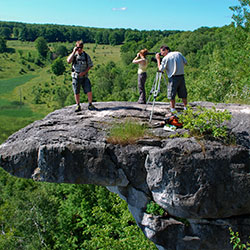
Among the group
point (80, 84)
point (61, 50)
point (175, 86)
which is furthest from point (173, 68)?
point (61, 50)

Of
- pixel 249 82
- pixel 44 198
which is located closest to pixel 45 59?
pixel 44 198

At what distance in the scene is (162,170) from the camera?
260 inches

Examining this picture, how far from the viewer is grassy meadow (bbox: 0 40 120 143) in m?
69.1

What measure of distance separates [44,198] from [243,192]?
21.1 m

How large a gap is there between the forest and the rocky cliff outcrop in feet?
11.4

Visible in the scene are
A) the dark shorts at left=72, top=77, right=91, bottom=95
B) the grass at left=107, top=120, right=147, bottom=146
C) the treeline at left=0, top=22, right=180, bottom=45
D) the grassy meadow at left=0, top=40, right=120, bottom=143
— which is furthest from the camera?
the treeline at left=0, top=22, right=180, bottom=45

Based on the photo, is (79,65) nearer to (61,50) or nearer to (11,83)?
(11,83)

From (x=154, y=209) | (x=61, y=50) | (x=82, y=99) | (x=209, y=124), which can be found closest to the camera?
(x=209, y=124)

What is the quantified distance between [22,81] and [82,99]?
70.8 metres

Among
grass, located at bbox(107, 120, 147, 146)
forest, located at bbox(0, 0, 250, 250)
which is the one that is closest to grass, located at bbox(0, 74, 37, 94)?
forest, located at bbox(0, 0, 250, 250)

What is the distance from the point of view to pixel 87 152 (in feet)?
23.6

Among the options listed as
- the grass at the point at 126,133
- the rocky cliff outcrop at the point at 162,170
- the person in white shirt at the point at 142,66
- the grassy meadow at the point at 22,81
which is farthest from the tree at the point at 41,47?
the grass at the point at 126,133

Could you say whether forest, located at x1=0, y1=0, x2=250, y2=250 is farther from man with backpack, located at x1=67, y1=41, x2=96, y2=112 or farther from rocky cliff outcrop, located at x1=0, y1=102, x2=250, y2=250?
rocky cliff outcrop, located at x1=0, y1=102, x2=250, y2=250

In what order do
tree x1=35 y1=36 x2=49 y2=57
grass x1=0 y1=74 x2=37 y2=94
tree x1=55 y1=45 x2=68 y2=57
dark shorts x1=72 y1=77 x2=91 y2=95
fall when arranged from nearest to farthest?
dark shorts x1=72 y1=77 x2=91 y2=95
grass x1=0 y1=74 x2=37 y2=94
tree x1=55 y1=45 x2=68 y2=57
tree x1=35 y1=36 x2=49 y2=57
